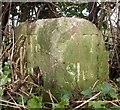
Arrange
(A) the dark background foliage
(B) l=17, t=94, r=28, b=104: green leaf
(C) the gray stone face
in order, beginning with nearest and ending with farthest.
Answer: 1. (B) l=17, t=94, r=28, b=104: green leaf
2. (C) the gray stone face
3. (A) the dark background foliage

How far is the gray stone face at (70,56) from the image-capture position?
1.46 metres

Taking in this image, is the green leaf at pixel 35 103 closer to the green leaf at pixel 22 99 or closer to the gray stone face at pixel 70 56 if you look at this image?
the green leaf at pixel 22 99

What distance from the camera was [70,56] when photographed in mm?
1469

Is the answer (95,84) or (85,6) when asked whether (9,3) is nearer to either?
(85,6)

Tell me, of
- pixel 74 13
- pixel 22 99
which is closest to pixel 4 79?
pixel 22 99

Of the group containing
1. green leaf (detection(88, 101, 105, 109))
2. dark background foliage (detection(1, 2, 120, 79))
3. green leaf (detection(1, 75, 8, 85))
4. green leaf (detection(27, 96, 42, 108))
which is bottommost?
green leaf (detection(88, 101, 105, 109))

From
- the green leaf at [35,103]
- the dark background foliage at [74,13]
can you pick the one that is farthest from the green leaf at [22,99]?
the dark background foliage at [74,13]

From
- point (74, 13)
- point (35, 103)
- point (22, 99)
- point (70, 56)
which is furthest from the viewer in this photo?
point (74, 13)

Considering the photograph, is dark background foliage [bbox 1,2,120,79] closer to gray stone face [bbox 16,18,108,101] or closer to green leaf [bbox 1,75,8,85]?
gray stone face [bbox 16,18,108,101]

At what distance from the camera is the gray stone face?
1.46 m

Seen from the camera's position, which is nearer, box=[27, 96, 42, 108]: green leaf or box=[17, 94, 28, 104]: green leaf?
box=[27, 96, 42, 108]: green leaf

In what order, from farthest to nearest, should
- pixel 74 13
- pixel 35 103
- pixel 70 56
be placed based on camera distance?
pixel 74 13 → pixel 70 56 → pixel 35 103

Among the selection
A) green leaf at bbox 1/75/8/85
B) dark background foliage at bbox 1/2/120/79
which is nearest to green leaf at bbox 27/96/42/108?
green leaf at bbox 1/75/8/85

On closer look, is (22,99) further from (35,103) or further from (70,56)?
(70,56)
